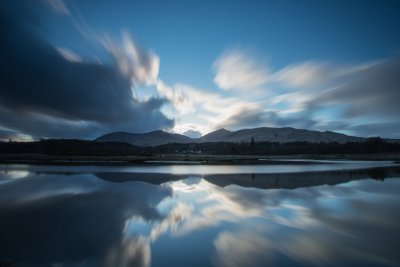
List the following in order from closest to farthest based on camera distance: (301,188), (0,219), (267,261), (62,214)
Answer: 1. (267,261)
2. (0,219)
3. (62,214)
4. (301,188)

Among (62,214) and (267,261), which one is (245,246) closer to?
(267,261)

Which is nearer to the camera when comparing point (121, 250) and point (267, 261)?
point (267, 261)

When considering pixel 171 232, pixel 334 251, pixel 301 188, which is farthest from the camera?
pixel 301 188

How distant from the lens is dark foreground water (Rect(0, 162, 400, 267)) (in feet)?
27.7

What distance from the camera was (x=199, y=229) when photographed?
11750 mm

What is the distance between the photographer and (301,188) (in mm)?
22922

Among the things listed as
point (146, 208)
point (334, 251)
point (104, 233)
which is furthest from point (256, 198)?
point (104, 233)

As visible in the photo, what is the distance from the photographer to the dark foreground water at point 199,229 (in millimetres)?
8445

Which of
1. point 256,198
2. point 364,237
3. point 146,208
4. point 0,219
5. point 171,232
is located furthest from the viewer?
point 256,198

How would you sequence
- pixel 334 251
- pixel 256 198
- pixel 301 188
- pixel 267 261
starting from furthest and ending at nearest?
pixel 301 188 < pixel 256 198 < pixel 334 251 < pixel 267 261

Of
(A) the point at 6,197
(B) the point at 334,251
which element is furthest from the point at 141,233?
(A) the point at 6,197

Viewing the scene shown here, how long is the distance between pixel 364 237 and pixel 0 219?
18.1m

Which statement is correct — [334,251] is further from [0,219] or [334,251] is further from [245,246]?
[0,219]

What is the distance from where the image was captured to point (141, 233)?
36.2 feet
